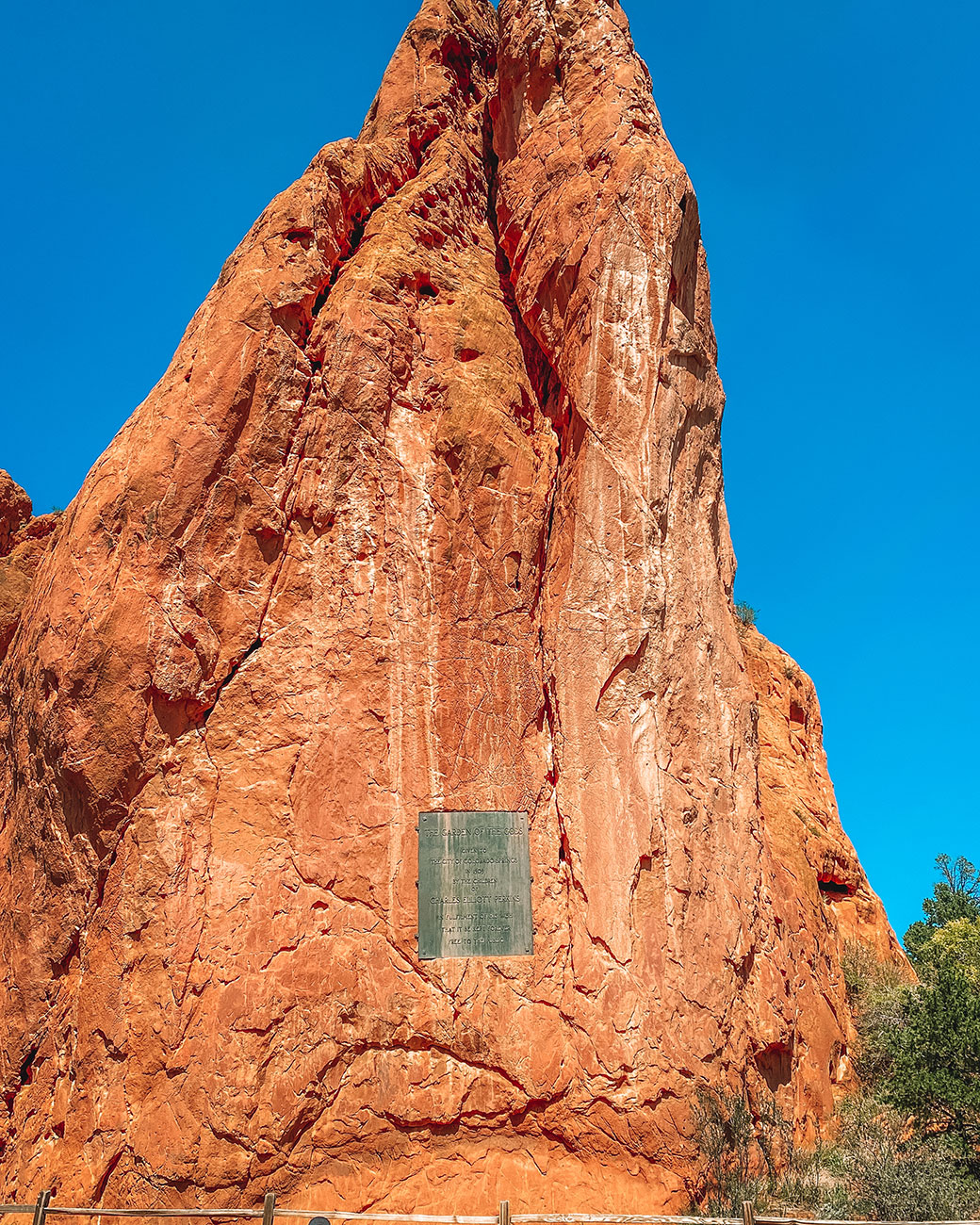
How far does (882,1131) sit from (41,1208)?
915 cm

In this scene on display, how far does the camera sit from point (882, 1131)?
1076cm

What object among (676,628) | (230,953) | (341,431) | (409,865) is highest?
(341,431)

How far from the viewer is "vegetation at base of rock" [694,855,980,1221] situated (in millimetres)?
8844

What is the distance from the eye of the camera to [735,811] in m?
11.2

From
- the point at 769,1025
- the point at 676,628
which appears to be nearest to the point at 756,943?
the point at 769,1025

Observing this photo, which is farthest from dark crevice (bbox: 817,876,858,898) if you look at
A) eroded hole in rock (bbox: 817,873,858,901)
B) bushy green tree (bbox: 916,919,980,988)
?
bushy green tree (bbox: 916,919,980,988)

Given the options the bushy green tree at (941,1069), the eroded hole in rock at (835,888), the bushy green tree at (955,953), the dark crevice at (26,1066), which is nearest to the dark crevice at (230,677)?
the dark crevice at (26,1066)

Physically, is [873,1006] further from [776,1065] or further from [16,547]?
[16,547]

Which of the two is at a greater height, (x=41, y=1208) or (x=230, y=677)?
(x=230, y=677)

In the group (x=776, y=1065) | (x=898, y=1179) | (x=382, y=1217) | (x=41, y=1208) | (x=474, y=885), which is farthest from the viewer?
(x=776, y=1065)

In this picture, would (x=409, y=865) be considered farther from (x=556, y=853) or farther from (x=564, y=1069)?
(x=564, y=1069)

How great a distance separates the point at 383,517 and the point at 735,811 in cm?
571

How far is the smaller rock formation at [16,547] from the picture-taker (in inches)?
569

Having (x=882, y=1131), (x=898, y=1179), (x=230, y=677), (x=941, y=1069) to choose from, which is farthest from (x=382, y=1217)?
(x=941, y=1069)
